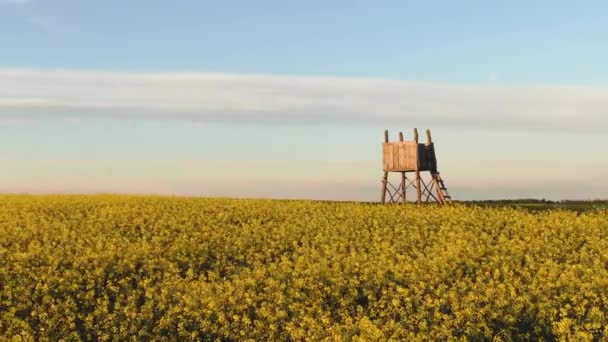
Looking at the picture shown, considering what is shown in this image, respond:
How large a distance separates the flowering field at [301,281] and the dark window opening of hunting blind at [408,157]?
17529 mm

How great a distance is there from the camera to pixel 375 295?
18750 mm

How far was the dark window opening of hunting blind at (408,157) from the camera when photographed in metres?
49.7

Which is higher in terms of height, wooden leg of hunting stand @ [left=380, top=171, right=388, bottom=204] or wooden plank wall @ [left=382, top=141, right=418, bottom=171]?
wooden plank wall @ [left=382, top=141, right=418, bottom=171]

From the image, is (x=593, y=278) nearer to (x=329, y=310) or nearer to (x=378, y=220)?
(x=329, y=310)

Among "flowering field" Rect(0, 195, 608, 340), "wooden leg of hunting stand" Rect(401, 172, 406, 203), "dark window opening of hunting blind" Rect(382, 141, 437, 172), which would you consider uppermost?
"dark window opening of hunting blind" Rect(382, 141, 437, 172)

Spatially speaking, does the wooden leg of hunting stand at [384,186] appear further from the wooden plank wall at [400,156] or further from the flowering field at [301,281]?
the flowering field at [301,281]

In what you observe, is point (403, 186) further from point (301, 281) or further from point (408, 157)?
point (301, 281)

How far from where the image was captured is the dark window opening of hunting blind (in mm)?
49688

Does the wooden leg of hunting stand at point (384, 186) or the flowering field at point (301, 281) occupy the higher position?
the wooden leg of hunting stand at point (384, 186)

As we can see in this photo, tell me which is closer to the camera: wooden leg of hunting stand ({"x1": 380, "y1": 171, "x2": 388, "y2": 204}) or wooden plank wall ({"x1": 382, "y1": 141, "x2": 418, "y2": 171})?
wooden plank wall ({"x1": 382, "y1": 141, "x2": 418, "y2": 171})

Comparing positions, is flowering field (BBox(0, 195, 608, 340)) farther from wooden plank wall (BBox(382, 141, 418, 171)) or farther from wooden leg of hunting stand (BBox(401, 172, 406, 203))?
wooden leg of hunting stand (BBox(401, 172, 406, 203))

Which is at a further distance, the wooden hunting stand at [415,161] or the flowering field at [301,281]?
the wooden hunting stand at [415,161]

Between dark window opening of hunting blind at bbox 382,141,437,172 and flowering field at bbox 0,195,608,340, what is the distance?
690 inches

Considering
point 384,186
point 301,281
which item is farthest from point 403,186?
point 301,281
